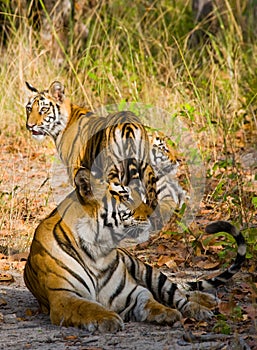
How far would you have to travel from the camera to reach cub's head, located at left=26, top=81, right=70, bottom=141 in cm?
745

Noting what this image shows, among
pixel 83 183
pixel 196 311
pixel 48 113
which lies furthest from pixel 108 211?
pixel 48 113

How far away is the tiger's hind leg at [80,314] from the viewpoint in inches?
152

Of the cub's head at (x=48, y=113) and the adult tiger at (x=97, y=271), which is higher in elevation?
the adult tiger at (x=97, y=271)

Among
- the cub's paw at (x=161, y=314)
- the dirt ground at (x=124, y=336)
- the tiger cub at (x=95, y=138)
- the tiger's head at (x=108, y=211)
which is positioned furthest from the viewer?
the tiger cub at (x=95, y=138)

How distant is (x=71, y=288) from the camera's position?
4168 mm

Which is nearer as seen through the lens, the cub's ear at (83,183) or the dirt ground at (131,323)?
the dirt ground at (131,323)

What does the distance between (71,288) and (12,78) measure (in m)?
5.53

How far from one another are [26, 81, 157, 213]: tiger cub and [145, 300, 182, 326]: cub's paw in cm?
201

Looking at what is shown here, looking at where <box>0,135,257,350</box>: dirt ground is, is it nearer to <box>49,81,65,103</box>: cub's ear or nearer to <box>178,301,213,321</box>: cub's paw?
<box>178,301,213,321</box>: cub's paw

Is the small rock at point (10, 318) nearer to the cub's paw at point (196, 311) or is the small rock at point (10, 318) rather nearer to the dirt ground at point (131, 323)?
the dirt ground at point (131, 323)

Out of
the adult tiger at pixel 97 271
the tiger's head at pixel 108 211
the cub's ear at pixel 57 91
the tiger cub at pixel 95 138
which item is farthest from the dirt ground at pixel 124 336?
the cub's ear at pixel 57 91

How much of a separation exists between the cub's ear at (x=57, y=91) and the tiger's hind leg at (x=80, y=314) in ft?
11.9

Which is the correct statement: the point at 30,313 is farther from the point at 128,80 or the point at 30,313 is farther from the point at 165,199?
the point at 128,80

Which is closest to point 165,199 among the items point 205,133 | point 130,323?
point 205,133
